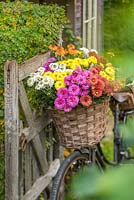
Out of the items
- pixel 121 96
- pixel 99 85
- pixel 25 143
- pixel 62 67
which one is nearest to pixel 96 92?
pixel 99 85

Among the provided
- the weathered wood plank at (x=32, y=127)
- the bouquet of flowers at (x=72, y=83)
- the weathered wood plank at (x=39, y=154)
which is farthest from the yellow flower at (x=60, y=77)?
the weathered wood plank at (x=39, y=154)

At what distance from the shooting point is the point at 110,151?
17.2 ft

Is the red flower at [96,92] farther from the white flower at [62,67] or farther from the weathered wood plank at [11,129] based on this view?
the weathered wood plank at [11,129]

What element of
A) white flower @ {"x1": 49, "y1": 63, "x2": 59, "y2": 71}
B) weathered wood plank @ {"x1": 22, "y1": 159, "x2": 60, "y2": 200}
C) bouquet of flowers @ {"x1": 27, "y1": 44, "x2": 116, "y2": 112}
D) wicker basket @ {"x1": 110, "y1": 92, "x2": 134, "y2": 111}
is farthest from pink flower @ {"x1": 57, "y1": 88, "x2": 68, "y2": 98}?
wicker basket @ {"x1": 110, "y1": 92, "x2": 134, "y2": 111}

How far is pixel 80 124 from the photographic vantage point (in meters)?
2.80

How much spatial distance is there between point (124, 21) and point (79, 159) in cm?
220

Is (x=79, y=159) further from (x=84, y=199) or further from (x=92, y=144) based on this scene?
(x=84, y=199)

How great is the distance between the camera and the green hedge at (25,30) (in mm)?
2951

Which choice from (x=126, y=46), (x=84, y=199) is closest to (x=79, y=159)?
(x=126, y=46)

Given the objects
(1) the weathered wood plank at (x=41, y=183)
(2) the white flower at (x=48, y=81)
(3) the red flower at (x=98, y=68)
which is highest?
(3) the red flower at (x=98, y=68)

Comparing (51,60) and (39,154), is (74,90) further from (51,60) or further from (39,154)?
(39,154)

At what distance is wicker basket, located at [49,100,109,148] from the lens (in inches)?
110

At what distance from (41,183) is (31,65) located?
2.58 ft

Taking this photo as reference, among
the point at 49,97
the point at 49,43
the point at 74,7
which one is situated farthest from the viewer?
the point at 74,7
